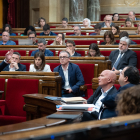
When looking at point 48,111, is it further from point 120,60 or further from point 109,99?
point 120,60

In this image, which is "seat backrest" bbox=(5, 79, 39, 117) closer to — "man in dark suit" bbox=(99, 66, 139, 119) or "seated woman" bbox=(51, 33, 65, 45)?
"man in dark suit" bbox=(99, 66, 139, 119)

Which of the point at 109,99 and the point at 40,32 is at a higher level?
the point at 40,32

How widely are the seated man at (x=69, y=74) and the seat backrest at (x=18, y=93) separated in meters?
0.65

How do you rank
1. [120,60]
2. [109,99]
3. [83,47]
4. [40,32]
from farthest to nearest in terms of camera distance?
[40,32] < [83,47] < [120,60] < [109,99]

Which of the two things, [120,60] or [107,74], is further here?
[120,60]

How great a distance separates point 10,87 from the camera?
8.70 feet

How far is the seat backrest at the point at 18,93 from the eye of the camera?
2.59m

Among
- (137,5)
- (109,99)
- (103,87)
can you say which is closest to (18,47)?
(103,87)

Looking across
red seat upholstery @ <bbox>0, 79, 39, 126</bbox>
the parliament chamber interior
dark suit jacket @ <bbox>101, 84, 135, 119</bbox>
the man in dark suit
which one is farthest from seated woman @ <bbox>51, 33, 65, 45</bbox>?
dark suit jacket @ <bbox>101, 84, 135, 119</bbox>

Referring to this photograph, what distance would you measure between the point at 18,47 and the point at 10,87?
199 cm

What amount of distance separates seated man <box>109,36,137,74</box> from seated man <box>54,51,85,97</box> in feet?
2.07

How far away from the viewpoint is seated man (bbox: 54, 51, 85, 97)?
10.5ft

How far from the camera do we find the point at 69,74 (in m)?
3.27

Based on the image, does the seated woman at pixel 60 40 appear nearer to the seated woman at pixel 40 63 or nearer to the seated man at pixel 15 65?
the seated man at pixel 15 65
